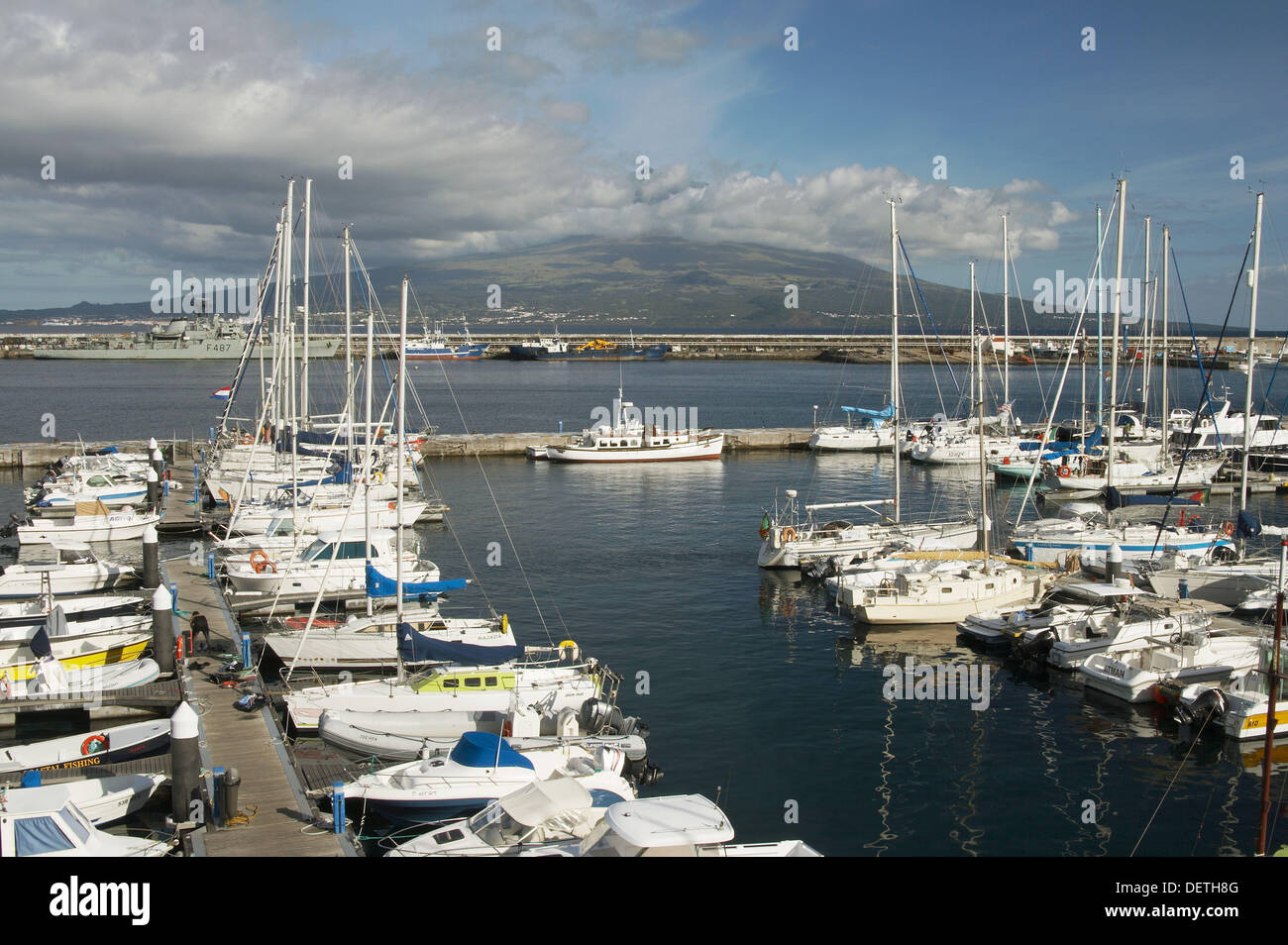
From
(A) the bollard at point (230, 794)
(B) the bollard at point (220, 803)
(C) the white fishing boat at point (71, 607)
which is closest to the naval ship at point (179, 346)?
(C) the white fishing boat at point (71, 607)

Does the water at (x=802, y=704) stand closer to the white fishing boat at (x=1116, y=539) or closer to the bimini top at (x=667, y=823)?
the bimini top at (x=667, y=823)

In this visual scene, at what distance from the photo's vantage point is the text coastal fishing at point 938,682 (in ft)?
76.4

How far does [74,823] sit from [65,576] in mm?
18863

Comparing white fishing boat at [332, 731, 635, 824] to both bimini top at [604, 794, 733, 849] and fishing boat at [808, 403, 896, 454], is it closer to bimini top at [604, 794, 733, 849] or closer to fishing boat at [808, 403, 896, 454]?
bimini top at [604, 794, 733, 849]

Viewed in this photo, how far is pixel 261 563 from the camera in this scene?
29.5 metres

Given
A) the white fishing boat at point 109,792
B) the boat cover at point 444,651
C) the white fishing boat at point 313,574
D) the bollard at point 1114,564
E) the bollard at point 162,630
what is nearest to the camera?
the white fishing boat at point 109,792

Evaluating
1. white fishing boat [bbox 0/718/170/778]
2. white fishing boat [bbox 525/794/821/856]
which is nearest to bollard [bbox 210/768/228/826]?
white fishing boat [bbox 0/718/170/778]

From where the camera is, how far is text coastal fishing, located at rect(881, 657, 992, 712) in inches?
917

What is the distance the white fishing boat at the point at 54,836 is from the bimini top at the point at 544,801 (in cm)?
504

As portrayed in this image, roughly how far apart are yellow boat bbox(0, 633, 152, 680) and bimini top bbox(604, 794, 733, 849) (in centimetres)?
1562
